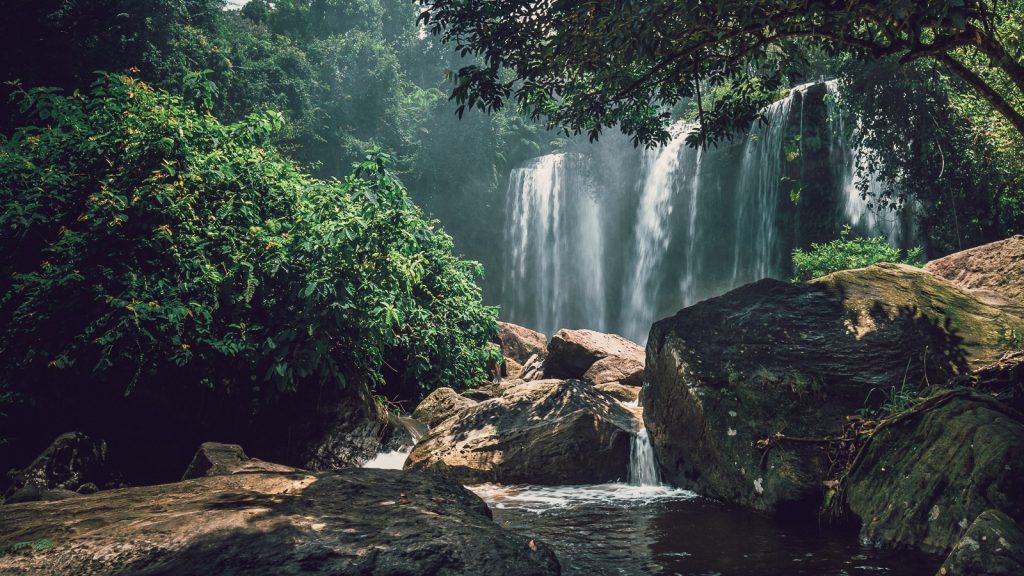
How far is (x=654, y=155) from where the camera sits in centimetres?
2534

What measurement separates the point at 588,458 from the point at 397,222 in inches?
138

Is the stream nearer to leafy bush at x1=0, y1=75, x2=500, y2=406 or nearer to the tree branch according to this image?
leafy bush at x1=0, y1=75, x2=500, y2=406

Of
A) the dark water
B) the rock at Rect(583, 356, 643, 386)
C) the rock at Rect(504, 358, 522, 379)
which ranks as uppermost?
the rock at Rect(504, 358, 522, 379)

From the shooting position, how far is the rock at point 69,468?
18.9ft

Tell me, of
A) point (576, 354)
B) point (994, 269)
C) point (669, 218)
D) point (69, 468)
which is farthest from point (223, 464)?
point (669, 218)

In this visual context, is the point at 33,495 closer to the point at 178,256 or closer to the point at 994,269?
the point at 178,256

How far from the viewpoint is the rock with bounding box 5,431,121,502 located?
5770 millimetres

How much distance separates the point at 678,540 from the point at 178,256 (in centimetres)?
561

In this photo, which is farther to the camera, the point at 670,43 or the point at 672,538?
the point at 670,43

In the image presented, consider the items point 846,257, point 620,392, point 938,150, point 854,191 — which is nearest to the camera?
point 620,392

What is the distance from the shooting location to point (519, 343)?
18656 millimetres

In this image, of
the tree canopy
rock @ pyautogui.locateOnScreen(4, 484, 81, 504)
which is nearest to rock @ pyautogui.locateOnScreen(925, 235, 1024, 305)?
the tree canopy

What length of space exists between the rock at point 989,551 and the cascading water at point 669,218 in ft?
15.5

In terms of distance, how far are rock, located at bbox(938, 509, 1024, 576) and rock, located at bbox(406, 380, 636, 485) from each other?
431 cm
